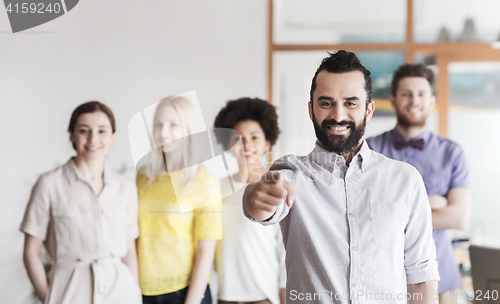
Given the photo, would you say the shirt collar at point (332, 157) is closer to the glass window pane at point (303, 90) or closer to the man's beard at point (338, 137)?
the man's beard at point (338, 137)

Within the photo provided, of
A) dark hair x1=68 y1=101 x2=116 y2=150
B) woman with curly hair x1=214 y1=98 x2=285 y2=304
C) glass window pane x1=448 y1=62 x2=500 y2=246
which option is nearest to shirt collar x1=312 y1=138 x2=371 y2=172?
woman with curly hair x1=214 y1=98 x2=285 y2=304

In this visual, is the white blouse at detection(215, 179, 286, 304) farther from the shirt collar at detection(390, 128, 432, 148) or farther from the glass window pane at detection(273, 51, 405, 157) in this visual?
the glass window pane at detection(273, 51, 405, 157)

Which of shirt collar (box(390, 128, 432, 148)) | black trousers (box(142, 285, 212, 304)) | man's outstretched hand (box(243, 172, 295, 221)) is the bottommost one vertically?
black trousers (box(142, 285, 212, 304))

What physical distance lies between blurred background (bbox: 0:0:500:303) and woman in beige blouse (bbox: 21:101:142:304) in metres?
0.12

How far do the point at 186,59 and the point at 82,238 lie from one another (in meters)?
0.87

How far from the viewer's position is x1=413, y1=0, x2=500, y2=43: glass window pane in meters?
2.35

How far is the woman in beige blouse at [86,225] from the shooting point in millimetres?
1585

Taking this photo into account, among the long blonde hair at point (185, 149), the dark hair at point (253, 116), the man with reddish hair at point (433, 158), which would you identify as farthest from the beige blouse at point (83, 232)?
the man with reddish hair at point (433, 158)

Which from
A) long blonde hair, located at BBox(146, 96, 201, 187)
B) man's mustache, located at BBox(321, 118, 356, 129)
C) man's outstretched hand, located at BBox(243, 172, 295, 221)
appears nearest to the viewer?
man's outstretched hand, located at BBox(243, 172, 295, 221)

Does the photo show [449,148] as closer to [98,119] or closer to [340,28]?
[340,28]

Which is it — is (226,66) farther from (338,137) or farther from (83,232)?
(338,137)

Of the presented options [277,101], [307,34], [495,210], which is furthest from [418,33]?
[495,210]

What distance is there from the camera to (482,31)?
2.37 meters

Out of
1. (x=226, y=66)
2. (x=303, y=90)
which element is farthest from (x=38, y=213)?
(x=303, y=90)
